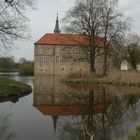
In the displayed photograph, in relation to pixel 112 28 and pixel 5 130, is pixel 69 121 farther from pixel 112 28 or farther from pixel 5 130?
pixel 112 28

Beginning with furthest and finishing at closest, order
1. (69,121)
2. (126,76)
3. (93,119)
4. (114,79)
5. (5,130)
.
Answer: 1. (114,79)
2. (126,76)
3. (93,119)
4. (69,121)
5. (5,130)

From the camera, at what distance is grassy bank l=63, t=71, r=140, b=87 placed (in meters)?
36.2

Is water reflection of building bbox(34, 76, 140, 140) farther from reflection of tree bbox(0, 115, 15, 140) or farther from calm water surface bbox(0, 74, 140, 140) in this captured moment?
reflection of tree bbox(0, 115, 15, 140)

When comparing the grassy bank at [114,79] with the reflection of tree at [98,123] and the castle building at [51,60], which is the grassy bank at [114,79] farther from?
the castle building at [51,60]

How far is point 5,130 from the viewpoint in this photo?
10.8 meters

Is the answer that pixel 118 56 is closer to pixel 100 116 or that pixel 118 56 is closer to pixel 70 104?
pixel 70 104

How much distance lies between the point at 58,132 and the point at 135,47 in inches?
2454

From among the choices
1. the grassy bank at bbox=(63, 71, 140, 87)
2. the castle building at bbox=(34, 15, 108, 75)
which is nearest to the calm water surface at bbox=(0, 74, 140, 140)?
the grassy bank at bbox=(63, 71, 140, 87)

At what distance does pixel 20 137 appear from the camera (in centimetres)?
985

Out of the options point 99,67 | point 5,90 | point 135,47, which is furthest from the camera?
point 99,67

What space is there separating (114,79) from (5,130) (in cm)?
2820

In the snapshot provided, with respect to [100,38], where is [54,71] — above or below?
below

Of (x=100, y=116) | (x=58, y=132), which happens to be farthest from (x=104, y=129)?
(x=100, y=116)

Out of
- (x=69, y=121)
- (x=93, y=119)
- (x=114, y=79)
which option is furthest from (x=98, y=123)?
(x=114, y=79)
